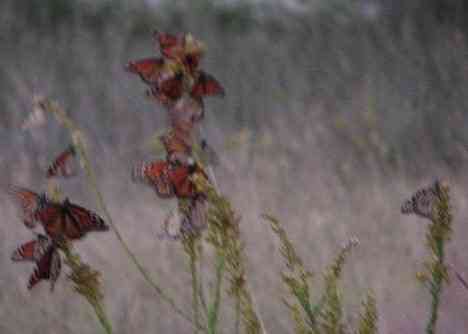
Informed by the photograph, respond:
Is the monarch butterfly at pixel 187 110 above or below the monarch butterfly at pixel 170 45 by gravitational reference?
below

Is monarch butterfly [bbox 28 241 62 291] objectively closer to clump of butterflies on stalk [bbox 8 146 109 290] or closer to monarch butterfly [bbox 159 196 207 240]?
clump of butterflies on stalk [bbox 8 146 109 290]

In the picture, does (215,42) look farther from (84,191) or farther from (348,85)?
(84,191)

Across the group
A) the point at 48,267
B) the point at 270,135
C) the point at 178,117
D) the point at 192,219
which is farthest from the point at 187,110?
the point at 270,135

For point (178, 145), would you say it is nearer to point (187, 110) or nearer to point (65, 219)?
point (187, 110)

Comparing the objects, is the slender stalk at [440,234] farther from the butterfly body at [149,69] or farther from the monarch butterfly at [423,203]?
the butterfly body at [149,69]

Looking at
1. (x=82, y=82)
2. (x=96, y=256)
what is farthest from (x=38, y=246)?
(x=82, y=82)

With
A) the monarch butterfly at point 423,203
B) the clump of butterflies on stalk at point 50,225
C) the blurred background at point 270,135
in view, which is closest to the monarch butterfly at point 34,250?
the clump of butterflies on stalk at point 50,225

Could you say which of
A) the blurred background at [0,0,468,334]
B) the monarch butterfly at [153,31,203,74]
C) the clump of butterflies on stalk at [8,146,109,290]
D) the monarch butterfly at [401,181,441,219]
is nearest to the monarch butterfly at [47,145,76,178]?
the clump of butterflies on stalk at [8,146,109,290]
